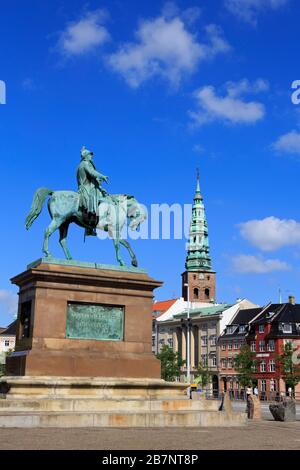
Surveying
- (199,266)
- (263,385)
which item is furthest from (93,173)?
(199,266)

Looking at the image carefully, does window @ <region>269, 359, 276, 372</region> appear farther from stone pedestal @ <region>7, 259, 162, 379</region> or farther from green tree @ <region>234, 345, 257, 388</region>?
stone pedestal @ <region>7, 259, 162, 379</region>

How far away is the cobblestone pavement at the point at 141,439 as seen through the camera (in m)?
12.2

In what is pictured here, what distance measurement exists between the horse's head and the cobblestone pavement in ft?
27.9

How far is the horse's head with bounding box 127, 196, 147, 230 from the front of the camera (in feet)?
73.8

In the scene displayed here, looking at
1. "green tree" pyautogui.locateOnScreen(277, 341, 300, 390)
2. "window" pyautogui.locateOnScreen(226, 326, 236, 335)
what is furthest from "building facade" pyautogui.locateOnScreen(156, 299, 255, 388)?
"green tree" pyautogui.locateOnScreen(277, 341, 300, 390)

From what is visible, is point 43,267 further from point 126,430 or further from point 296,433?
point 296,433

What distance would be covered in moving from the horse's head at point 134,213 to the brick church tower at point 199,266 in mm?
119895

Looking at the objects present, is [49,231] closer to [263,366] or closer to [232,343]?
[263,366]

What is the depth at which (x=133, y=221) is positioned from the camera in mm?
22531

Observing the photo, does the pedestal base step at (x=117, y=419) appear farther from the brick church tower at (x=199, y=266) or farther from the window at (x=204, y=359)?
the brick church tower at (x=199, y=266)

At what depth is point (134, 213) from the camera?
22.5 m
